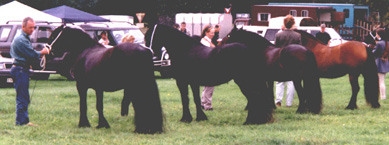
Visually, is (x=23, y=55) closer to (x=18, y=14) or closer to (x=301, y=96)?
(x=301, y=96)

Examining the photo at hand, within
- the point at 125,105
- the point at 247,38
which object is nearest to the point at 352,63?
the point at 247,38

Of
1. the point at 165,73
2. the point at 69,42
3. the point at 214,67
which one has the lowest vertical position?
the point at 165,73

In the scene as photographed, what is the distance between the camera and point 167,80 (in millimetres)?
22906

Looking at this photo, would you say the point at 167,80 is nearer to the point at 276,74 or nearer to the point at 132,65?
the point at 276,74

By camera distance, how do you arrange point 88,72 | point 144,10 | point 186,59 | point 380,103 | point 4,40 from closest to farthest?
point 88,72 < point 186,59 < point 380,103 < point 4,40 < point 144,10

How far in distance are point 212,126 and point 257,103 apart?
0.84 m

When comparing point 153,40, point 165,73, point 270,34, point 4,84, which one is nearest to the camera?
point 153,40

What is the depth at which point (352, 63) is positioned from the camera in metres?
13.8

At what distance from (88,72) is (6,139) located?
175cm

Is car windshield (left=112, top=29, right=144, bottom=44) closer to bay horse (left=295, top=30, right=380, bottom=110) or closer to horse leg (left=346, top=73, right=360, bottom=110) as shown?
bay horse (left=295, top=30, right=380, bottom=110)

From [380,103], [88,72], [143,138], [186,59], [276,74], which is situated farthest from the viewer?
[380,103]

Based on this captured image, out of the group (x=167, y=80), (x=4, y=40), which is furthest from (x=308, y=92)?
(x=4, y=40)

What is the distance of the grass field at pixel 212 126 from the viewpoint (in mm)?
9617

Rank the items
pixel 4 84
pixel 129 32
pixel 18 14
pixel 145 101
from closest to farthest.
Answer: pixel 145 101
pixel 4 84
pixel 129 32
pixel 18 14
